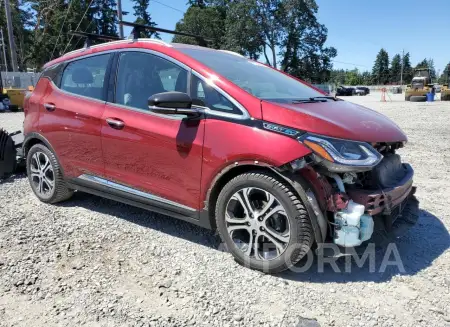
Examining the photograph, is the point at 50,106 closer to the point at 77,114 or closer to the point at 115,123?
the point at 77,114

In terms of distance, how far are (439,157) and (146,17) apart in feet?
221

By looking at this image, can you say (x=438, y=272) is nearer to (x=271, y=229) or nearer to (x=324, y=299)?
(x=324, y=299)

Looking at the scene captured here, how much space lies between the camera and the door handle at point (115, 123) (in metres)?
3.45

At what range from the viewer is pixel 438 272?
9.70ft

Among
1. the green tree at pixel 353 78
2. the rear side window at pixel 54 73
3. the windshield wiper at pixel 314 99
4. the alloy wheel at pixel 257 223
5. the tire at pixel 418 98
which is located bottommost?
the alloy wheel at pixel 257 223

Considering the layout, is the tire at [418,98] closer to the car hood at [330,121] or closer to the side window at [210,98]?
the car hood at [330,121]

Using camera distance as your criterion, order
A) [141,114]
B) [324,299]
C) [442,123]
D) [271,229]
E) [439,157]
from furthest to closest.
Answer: [442,123]
[439,157]
[141,114]
[271,229]
[324,299]

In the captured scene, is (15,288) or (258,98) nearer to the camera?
(15,288)

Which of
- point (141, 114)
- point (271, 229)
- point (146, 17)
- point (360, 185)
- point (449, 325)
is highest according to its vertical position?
point (146, 17)

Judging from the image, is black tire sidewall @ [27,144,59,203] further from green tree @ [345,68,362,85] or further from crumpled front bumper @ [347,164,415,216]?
green tree @ [345,68,362,85]

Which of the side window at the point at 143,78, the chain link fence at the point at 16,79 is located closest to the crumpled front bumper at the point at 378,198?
the side window at the point at 143,78

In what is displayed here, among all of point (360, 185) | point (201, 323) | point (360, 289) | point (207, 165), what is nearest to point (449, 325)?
point (360, 289)

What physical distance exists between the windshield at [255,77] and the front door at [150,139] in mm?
322

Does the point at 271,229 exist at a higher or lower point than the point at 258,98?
lower
